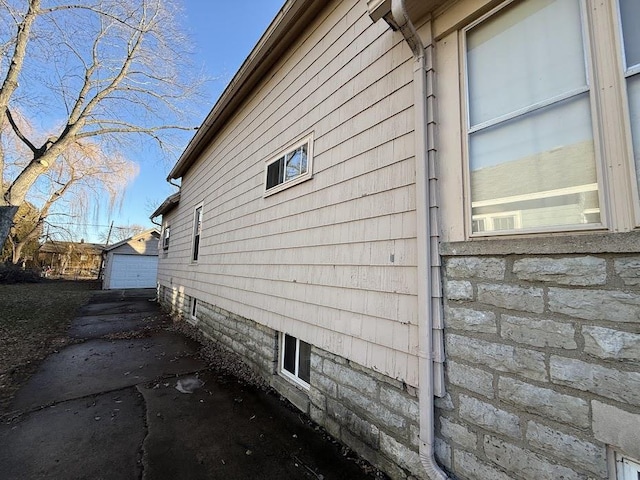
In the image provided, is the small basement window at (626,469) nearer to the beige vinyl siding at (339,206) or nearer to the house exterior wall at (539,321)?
the house exterior wall at (539,321)

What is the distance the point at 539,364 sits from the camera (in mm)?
1601

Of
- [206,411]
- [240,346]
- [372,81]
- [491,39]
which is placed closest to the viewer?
[491,39]

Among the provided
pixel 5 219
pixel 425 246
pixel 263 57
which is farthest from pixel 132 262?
pixel 425 246

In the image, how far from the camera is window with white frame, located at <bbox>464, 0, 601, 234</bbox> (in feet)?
5.18

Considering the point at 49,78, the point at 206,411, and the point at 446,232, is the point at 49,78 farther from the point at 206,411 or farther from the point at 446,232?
the point at 446,232

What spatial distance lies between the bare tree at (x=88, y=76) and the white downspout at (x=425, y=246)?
32.4ft

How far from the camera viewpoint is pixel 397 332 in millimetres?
2381

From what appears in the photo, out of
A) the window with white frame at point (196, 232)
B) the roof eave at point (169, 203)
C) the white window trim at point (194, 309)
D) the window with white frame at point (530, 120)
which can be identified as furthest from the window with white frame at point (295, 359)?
the roof eave at point (169, 203)

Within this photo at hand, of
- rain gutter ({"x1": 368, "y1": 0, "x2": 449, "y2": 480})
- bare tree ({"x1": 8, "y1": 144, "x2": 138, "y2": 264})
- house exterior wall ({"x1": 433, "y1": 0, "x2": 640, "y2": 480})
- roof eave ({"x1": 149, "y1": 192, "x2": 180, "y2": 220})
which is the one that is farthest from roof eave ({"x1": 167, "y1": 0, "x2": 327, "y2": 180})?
bare tree ({"x1": 8, "y1": 144, "x2": 138, "y2": 264})

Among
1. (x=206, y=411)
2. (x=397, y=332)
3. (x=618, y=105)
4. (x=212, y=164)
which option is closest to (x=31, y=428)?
(x=206, y=411)

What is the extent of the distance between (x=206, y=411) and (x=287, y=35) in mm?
5130

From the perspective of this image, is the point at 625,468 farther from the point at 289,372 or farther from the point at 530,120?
the point at 289,372

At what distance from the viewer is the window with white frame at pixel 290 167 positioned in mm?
3822

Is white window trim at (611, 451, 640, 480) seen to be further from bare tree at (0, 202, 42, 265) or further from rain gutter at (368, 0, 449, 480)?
bare tree at (0, 202, 42, 265)
